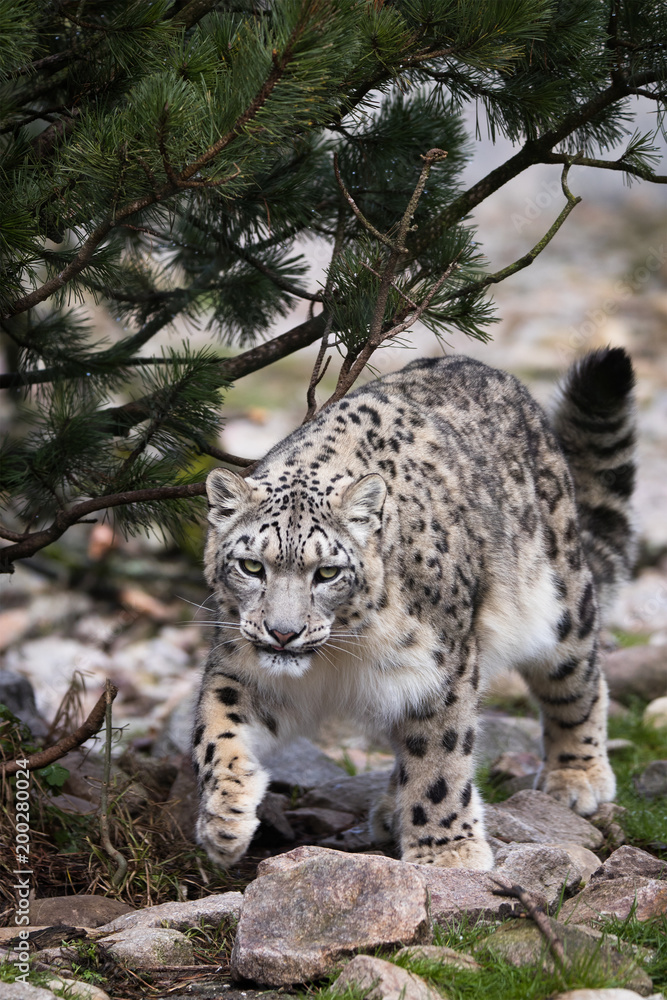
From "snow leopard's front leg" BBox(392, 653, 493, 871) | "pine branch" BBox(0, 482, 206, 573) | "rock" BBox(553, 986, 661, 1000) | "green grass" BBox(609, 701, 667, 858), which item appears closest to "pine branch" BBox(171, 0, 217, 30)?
"pine branch" BBox(0, 482, 206, 573)

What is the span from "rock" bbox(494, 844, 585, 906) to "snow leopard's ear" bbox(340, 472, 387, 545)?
4.51 ft

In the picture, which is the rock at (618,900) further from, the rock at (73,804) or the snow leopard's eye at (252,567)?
the rock at (73,804)

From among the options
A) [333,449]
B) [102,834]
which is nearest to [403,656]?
[333,449]

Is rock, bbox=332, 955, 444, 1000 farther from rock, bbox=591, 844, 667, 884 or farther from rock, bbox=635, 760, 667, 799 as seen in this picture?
rock, bbox=635, 760, 667, 799

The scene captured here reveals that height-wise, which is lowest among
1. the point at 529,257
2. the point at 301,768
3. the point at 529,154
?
the point at 301,768

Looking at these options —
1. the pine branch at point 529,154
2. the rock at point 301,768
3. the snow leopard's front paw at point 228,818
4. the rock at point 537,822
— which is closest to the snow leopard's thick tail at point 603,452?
the pine branch at point 529,154

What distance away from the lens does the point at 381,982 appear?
303cm

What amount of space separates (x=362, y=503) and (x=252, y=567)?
1.68 feet

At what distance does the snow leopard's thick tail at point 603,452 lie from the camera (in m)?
6.30

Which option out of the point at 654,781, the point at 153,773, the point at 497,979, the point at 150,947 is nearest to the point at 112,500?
the point at 150,947

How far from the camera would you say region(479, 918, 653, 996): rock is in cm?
310

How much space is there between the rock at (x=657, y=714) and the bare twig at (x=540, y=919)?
13.9 feet

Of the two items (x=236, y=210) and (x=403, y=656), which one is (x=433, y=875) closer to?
(x=403, y=656)

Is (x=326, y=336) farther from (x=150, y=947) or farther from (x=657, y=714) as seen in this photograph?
(x=657, y=714)
